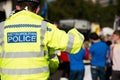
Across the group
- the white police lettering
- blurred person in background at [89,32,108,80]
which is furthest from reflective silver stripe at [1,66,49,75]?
blurred person in background at [89,32,108,80]

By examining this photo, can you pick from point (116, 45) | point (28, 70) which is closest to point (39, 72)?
point (28, 70)

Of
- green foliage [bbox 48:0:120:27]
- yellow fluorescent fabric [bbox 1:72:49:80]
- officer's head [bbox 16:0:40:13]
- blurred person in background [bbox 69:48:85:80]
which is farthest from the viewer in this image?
green foliage [bbox 48:0:120:27]

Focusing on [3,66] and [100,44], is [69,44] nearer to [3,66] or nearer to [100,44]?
[3,66]

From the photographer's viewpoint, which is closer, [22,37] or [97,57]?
[22,37]

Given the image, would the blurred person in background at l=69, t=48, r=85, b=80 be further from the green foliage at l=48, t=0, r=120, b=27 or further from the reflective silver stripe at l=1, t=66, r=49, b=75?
the green foliage at l=48, t=0, r=120, b=27

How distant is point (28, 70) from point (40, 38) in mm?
324

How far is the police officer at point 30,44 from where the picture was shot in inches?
165

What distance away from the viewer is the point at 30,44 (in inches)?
166

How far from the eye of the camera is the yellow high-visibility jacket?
13.7 ft

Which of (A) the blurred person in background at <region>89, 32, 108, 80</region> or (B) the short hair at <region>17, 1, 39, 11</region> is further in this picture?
(A) the blurred person in background at <region>89, 32, 108, 80</region>

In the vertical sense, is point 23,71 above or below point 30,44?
below

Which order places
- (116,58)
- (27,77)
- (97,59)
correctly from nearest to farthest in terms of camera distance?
1. (27,77)
2. (116,58)
3. (97,59)

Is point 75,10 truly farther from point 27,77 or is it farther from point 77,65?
point 27,77

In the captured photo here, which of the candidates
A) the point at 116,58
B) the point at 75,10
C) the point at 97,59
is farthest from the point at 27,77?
the point at 75,10
